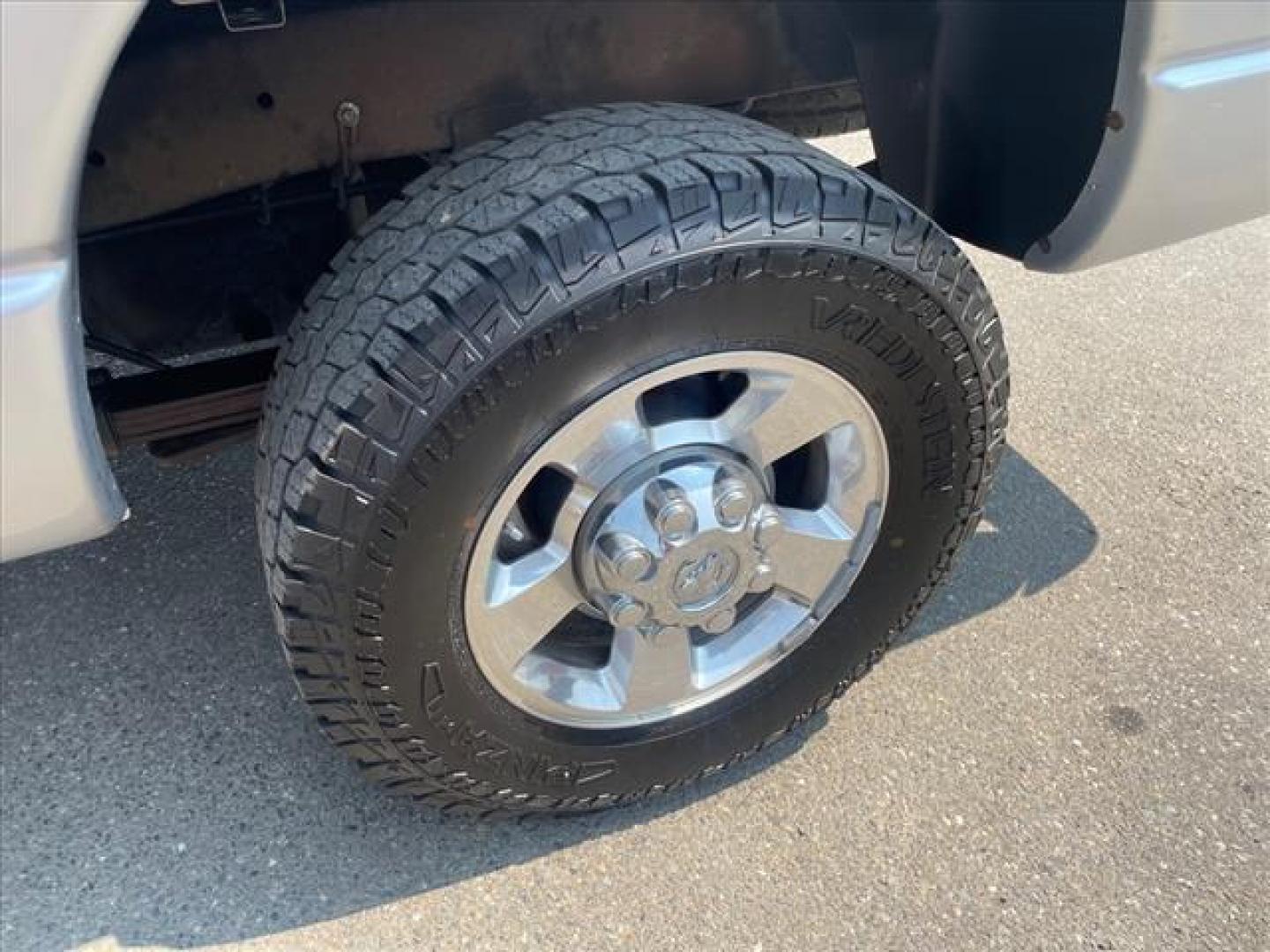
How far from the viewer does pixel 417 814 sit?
197 centimetres

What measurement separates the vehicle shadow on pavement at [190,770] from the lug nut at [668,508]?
2.01 feet

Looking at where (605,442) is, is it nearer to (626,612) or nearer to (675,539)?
(675,539)

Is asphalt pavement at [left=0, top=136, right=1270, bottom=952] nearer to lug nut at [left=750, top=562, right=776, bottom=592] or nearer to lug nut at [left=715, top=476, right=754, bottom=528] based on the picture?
lug nut at [left=750, top=562, right=776, bottom=592]

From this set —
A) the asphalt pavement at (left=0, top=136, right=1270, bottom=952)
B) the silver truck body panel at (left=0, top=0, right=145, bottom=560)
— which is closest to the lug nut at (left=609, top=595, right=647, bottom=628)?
the asphalt pavement at (left=0, top=136, right=1270, bottom=952)

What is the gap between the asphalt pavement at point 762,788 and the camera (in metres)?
1.83

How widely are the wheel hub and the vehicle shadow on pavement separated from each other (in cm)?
46

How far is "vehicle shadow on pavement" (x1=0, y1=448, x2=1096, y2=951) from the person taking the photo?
1839 millimetres

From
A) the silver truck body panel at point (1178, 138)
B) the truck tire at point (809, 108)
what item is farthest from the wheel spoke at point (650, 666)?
the truck tire at point (809, 108)

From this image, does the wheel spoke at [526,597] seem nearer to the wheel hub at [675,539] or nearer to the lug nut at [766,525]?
the wheel hub at [675,539]

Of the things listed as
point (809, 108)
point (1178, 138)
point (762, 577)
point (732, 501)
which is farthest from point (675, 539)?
point (809, 108)

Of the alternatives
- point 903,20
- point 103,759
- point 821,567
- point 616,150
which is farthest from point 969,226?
point 103,759

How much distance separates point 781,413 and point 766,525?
19cm

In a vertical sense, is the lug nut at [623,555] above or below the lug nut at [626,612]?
above

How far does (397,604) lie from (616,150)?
67cm
